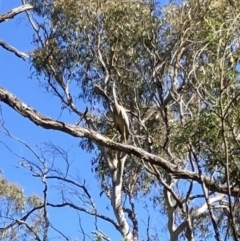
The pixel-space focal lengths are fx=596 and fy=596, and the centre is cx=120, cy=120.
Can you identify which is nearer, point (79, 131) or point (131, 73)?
point (79, 131)

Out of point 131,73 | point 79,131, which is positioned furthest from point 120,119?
point 79,131

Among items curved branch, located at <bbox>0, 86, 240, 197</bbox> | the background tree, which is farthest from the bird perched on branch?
curved branch, located at <bbox>0, 86, 240, 197</bbox>

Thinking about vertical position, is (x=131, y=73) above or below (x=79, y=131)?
above

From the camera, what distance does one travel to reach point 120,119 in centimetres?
752

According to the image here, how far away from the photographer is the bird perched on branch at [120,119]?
6.96 metres

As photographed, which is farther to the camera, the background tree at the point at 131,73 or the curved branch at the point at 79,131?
the background tree at the point at 131,73

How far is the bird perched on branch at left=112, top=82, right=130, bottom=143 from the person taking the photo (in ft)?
22.8

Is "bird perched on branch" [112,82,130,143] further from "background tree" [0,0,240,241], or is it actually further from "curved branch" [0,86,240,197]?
"curved branch" [0,86,240,197]

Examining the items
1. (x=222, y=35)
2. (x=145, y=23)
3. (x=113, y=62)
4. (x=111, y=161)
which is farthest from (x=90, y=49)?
(x=222, y=35)

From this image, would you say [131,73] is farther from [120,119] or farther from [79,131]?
[79,131]

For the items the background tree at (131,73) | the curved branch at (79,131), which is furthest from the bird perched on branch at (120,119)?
the curved branch at (79,131)

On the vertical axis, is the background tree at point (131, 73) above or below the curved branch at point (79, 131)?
above

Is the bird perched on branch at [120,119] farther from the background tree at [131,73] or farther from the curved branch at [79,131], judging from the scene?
the curved branch at [79,131]

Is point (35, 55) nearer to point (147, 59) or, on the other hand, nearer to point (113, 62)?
point (113, 62)
